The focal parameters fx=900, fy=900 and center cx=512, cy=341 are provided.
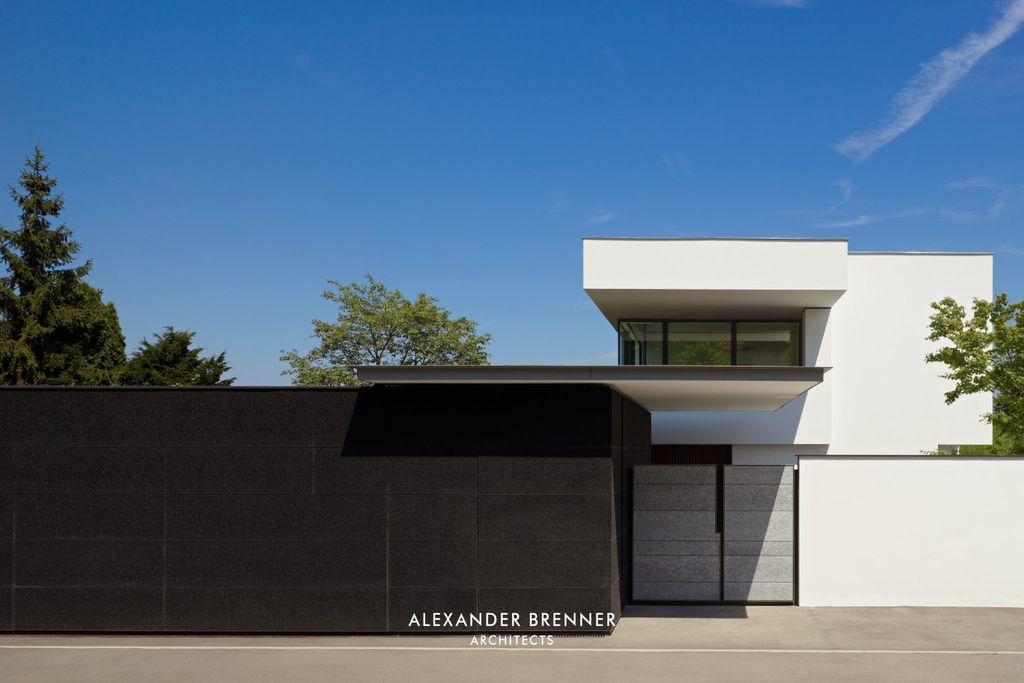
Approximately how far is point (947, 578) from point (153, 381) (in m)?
43.8

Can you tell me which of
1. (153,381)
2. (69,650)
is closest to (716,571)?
(69,650)

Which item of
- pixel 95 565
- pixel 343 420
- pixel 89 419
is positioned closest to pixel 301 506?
pixel 343 420

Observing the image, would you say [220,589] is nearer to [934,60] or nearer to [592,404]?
[592,404]

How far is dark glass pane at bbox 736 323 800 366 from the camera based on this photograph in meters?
20.3

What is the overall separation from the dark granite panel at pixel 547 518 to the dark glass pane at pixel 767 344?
9825 millimetres

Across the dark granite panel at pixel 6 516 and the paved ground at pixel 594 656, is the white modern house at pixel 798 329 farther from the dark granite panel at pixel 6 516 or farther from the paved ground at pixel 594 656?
the dark granite panel at pixel 6 516

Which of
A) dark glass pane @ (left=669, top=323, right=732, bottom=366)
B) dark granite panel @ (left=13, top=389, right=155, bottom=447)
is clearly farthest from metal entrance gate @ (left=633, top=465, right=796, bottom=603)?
dark granite panel @ (left=13, top=389, right=155, bottom=447)

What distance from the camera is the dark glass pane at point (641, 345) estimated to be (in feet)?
66.9

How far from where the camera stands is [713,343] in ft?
67.3

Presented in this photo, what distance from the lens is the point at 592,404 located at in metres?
11.4

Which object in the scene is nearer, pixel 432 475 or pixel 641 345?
pixel 432 475

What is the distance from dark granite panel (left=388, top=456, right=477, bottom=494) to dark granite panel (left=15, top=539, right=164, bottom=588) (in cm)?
314

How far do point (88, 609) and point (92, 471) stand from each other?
1.75m

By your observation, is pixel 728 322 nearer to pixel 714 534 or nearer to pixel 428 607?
pixel 714 534
